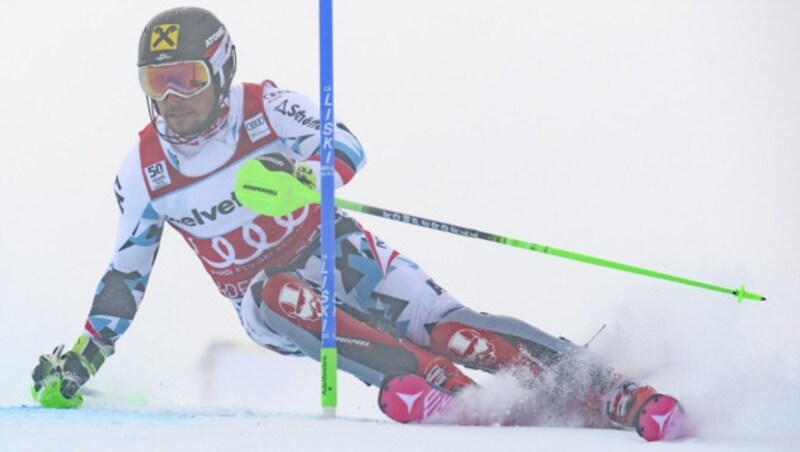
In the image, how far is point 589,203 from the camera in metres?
3.45

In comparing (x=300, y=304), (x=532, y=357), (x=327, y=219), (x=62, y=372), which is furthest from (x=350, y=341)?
(x=62, y=372)

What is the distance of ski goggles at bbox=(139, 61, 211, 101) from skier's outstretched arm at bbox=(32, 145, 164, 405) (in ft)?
0.75

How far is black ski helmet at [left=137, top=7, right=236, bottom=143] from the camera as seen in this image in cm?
305

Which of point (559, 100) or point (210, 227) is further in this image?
point (559, 100)

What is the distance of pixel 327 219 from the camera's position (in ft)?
9.13

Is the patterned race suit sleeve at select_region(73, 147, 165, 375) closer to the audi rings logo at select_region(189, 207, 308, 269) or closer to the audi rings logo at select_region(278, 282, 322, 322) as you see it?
the audi rings logo at select_region(189, 207, 308, 269)

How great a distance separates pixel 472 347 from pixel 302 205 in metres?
0.52

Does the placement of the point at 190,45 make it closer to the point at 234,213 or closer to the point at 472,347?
the point at 234,213

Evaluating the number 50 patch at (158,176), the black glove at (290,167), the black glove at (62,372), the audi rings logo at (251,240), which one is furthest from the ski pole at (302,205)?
the black glove at (62,372)

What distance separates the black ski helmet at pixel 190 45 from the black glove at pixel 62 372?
2.03ft

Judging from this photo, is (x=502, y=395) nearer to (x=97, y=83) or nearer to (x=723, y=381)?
(x=723, y=381)

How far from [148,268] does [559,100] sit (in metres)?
1.23

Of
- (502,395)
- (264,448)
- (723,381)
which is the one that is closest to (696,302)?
(723,381)

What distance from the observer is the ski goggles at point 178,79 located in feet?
9.96
